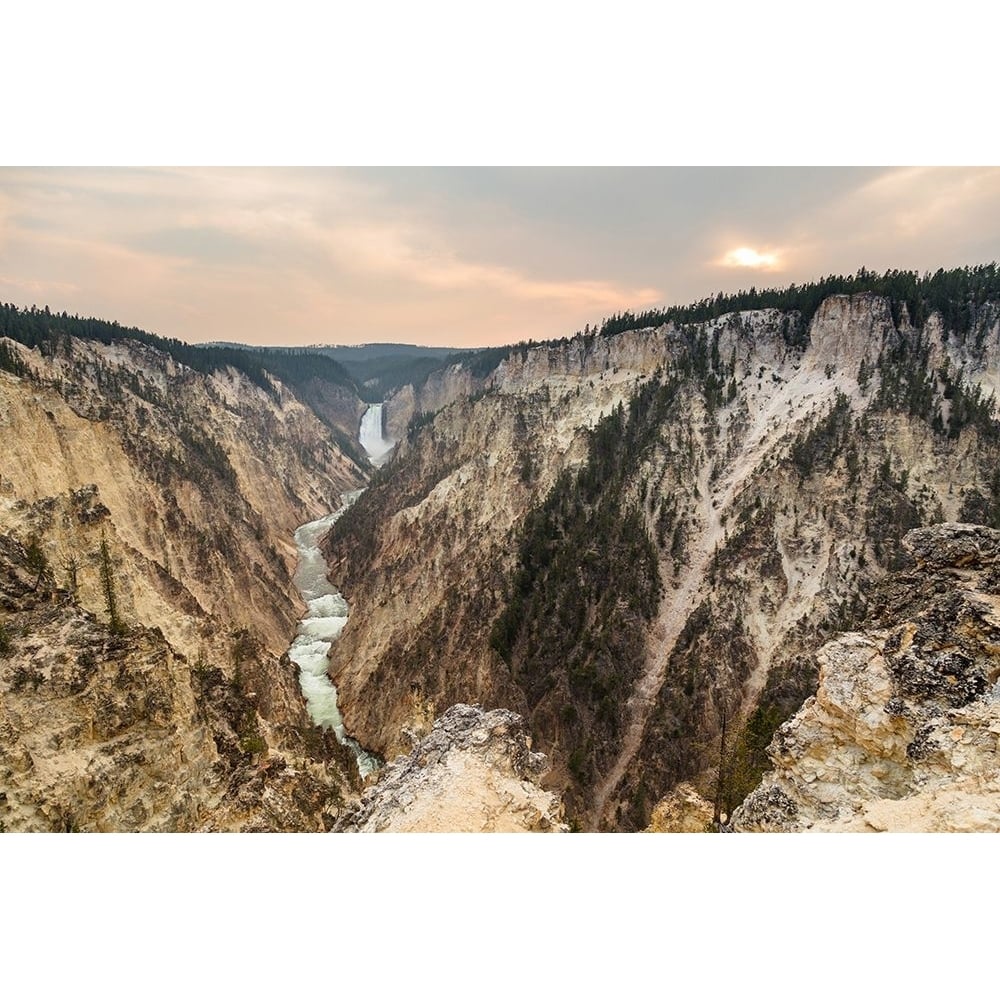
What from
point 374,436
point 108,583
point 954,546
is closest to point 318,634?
point 108,583

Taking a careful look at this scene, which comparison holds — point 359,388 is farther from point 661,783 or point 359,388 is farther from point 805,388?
point 661,783

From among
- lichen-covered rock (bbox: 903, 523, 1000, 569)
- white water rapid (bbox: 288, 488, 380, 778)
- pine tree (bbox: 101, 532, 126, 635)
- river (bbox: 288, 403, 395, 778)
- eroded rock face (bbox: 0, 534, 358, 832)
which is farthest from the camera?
river (bbox: 288, 403, 395, 778)

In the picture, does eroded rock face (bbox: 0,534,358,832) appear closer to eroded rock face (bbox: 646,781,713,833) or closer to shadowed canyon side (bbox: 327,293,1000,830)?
shadowed canyon side (bbox: 327,293,1000,830)

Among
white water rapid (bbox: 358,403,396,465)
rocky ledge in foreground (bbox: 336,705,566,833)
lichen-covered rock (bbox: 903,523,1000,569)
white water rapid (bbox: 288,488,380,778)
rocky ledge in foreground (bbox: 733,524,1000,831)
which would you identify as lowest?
white water rapid (bbox: 288,488,380,778)

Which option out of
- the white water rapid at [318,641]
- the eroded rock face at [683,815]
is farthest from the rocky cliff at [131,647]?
the eroded rock face at [683,815]

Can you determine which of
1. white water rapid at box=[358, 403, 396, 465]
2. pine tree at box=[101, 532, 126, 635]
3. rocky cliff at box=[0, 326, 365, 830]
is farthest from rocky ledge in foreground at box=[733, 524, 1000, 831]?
white water rapid at box=[358, 403, 396, 465]

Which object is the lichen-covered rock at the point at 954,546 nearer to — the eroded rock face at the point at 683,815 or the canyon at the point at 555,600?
the canyon at the point at 555,600

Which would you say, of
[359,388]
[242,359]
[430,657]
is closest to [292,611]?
[430,657]

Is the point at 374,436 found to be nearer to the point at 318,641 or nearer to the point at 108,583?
the point at 318,641
